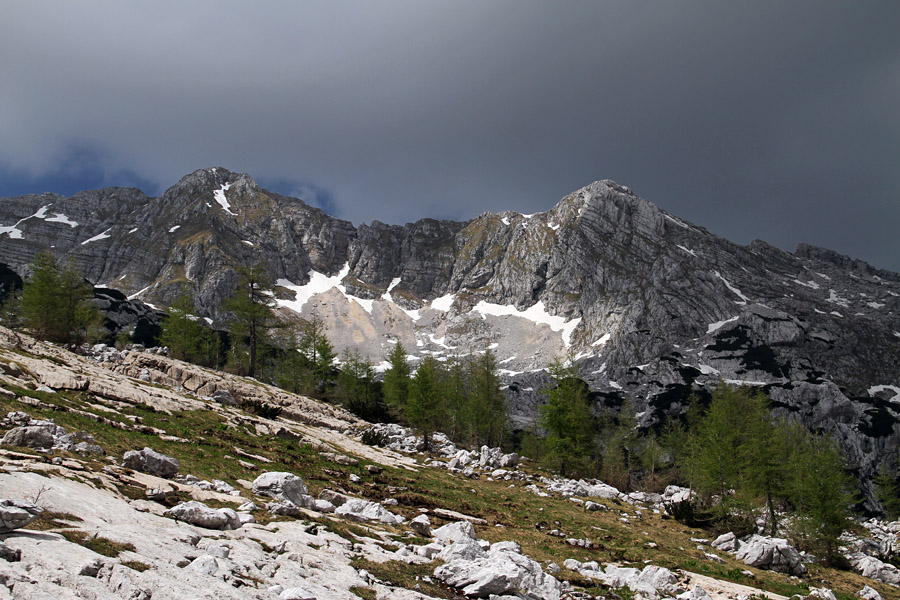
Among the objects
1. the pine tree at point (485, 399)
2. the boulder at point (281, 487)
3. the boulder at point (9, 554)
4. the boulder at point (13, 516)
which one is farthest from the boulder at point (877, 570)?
the pine tree at point (485, 399)

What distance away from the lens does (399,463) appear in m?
32.2

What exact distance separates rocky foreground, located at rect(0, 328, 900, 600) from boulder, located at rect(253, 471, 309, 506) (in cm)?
5

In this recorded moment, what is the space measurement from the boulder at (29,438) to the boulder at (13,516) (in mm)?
7106

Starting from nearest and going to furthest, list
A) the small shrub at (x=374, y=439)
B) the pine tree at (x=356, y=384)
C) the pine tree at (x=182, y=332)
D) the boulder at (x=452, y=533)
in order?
the boulder at (x=452, y=533) < the small shrub at (x=374, y=439) < the pine tree at (x=182, y=332) < the pine tree at (x=356, y=384)

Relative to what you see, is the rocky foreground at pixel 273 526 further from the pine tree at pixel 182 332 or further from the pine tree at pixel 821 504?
the pine tree at pixel 182 332

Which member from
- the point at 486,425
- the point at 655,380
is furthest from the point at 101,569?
the point at 655,380

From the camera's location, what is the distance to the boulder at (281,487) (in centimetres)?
1454

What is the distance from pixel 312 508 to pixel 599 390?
176 m

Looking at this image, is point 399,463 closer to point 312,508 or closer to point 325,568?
point 312,508

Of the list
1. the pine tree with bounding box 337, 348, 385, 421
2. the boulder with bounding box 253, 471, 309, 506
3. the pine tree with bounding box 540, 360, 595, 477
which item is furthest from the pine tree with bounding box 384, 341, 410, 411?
the boulder with bounding box 253, 471, 309, 506

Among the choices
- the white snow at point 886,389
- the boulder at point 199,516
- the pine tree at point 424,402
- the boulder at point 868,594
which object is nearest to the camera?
the boulder at point 199,516

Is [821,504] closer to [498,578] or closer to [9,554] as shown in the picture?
[498,578]

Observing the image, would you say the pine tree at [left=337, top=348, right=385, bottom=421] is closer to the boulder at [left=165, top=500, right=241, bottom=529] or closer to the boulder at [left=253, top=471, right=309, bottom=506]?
the boulder at [left=253, top=471, right=309, bottom=506]

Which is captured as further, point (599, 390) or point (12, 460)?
point (599, 390)
